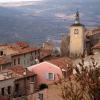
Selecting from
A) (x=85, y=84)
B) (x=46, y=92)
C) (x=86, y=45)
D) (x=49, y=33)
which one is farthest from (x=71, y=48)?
(x=49, y=33)

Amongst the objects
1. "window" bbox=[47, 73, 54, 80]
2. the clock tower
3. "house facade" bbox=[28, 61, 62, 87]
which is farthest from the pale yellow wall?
"window" bbox=[47, 73, 54, 80]

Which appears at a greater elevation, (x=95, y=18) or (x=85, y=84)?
(x=95, y=18)

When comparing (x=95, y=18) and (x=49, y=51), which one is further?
(x=95, y=18)

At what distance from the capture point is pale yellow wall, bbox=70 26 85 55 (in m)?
41.7

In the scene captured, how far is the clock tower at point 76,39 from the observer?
137 ft

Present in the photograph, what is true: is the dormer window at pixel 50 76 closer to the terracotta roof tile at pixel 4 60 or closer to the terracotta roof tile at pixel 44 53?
the terracotta roof tile at pixel 4 60

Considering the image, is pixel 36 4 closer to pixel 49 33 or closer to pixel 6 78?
pixel 49 33

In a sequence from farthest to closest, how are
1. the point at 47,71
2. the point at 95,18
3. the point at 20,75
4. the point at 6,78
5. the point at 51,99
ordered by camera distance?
the point at 95,18 < the point at 47,71 < the point at 20,75 < the point at 6,78 < the point at 51,99

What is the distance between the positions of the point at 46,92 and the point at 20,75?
35.3ft

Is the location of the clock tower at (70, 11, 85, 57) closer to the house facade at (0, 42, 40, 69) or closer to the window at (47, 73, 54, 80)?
the house facade at (0, 42, 40, 69)

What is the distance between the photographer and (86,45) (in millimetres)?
43000

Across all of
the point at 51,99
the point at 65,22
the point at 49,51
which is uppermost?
the point at 65,22

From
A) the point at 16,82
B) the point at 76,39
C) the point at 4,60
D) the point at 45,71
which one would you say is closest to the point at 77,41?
the point at 76,39

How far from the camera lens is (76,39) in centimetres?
→ 4222
